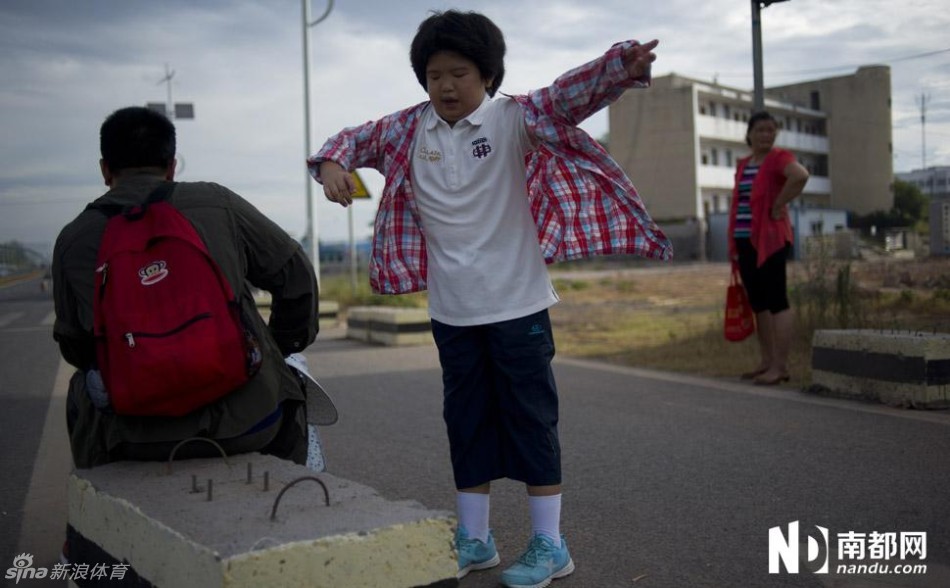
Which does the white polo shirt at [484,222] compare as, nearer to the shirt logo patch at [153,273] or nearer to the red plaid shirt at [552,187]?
the red plaid shirt at [552,187]

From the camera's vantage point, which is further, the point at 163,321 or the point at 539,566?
the point at 539,566

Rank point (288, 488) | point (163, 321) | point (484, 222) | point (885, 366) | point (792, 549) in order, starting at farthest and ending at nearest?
1. point (885, 366)
2. point (792, 549)
3. point (484, 222)
4. point (163, 321)
5. point (288, 488)

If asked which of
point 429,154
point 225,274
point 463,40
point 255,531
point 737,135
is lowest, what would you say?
point 255,531

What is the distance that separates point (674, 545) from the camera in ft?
11.4

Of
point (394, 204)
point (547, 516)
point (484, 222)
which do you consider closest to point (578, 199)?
point (484, 222)

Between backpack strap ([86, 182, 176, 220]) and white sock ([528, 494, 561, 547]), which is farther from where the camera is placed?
white sock ([528, 494, 561, 547])

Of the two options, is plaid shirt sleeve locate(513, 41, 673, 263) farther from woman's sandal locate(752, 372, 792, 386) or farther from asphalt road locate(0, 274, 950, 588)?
woman's sandal locate(752, 372, 792, 386)

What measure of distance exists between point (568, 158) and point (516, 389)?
32.5 inches

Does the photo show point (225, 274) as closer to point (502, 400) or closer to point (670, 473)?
point (502, 400)

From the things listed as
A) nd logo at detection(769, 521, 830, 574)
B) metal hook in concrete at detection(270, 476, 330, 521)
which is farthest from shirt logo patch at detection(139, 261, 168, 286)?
nd logo at detection(769, 521, 830, 574)

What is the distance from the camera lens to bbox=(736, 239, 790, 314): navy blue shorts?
22.5 ft

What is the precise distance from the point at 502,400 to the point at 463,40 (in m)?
1.26

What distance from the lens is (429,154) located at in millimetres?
3258

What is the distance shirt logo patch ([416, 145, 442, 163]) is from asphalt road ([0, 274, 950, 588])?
150 centimetres
